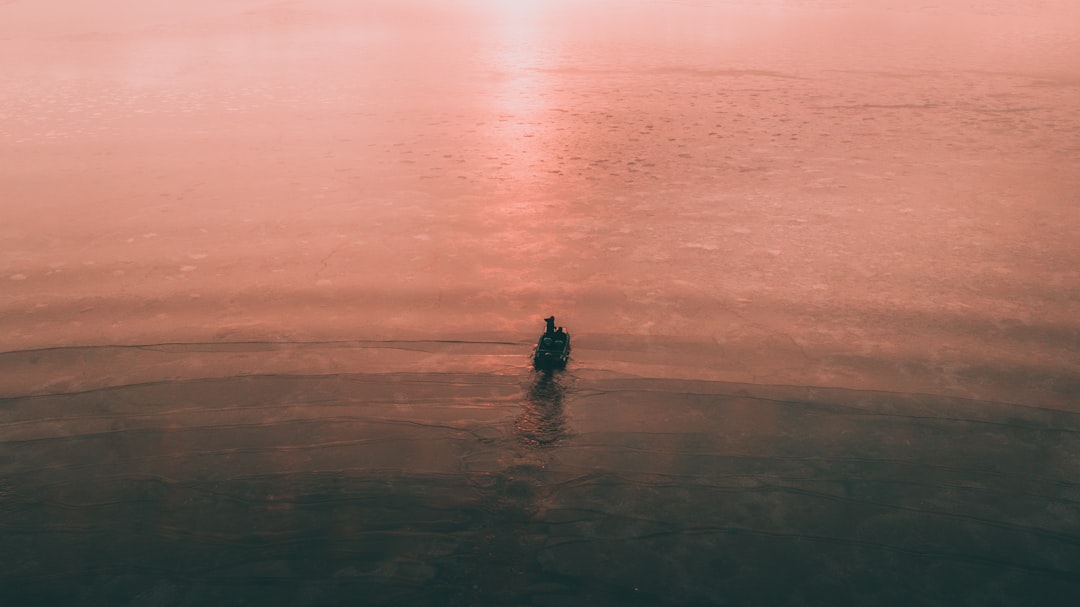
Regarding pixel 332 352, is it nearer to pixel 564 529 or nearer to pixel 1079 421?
pixel 564 529

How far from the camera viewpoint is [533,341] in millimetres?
9914

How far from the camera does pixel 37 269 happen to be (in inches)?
469

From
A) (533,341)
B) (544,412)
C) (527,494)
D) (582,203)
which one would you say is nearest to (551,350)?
(533,341)

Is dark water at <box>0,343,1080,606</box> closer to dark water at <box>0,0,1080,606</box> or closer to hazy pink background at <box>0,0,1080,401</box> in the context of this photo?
dark water at <box>0,0,1080,606</box>

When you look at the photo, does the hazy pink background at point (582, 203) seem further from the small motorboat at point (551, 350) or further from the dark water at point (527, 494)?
the dark water at point (527, 494)

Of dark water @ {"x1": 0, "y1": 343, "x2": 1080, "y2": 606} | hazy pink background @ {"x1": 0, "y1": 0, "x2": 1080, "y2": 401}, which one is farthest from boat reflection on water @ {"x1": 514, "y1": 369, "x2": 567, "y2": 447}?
hazy pink background @ {"x1": 0, "y1": 0, "x2": 1080, "y2": 401}

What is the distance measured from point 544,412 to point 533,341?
148 centimetres

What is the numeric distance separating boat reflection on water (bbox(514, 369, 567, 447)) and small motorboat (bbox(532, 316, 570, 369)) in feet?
0.30

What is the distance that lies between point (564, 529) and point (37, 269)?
8.94 meters

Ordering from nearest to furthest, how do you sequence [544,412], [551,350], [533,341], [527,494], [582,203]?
[527,494] → [544,412] → [551,350] → [533,341] → [582,203]

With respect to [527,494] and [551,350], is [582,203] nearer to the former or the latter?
[551,350]

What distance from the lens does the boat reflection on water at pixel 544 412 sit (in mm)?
8211

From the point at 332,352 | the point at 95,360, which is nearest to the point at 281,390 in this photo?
the point at 332,352

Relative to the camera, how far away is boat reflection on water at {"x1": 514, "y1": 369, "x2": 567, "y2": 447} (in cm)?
821
